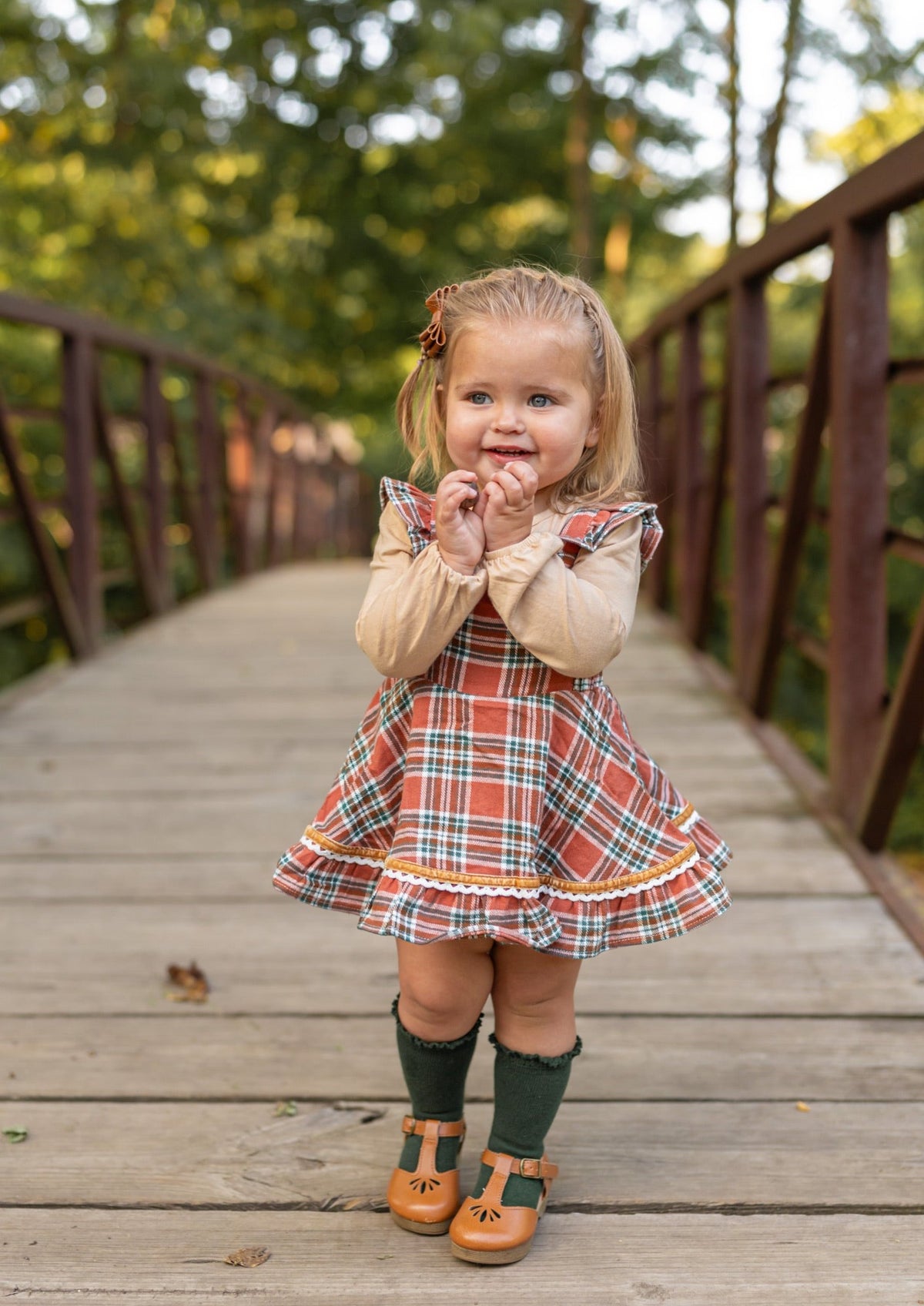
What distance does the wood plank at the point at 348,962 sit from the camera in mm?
2115

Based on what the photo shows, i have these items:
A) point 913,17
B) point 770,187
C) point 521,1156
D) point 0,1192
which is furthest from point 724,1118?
point 913,17

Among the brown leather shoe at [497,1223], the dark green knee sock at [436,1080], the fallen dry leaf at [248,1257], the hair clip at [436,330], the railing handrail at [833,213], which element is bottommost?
the fallen dry leaf at [248,1257]

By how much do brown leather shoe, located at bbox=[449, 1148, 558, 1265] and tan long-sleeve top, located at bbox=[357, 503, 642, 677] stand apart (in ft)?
1.86

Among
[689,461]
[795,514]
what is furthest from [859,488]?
[689,461]

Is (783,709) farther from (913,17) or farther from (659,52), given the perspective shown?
(659,52)

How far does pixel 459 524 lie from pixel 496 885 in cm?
38

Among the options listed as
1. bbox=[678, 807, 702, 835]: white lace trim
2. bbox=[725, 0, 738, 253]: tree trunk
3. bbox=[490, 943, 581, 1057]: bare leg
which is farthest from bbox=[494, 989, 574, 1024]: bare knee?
bbox=[725, 0, 738, 253]: tree trunk

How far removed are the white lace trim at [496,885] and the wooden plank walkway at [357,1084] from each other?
0.39m

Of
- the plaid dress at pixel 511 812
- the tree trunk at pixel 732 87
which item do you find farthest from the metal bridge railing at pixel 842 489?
the tree trunk at pixel 732 87

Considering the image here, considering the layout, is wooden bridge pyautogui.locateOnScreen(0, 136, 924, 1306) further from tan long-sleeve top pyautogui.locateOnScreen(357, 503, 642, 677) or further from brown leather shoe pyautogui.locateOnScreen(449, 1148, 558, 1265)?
tan long-sleeve top pyautogui.locateOnScreen(357, 503, 642, 677)

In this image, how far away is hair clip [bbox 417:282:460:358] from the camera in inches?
58.1

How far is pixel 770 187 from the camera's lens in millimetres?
10234

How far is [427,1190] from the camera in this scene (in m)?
1.54

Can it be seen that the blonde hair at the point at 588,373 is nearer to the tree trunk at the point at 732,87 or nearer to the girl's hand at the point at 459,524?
the girl's hand at the point at 459,524
